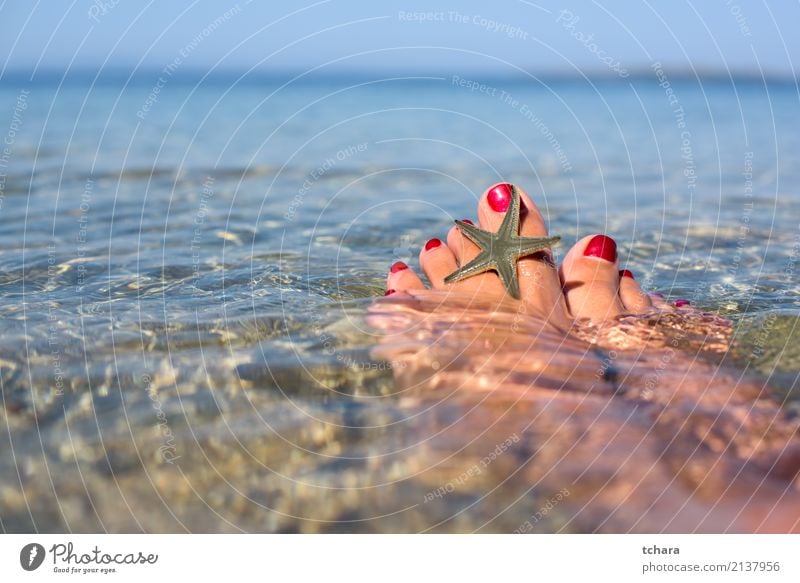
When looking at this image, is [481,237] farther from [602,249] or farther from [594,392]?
[594,392]

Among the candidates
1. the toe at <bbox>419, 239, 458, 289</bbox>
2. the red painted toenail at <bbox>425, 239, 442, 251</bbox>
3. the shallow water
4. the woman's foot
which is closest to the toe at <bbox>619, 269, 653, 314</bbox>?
the woman's foot

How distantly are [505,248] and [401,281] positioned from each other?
72cm

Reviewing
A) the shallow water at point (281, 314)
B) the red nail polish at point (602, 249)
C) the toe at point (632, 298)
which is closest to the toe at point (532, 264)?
the red nail polish at point (602, 249)

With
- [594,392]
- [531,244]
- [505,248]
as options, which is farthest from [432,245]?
[594,392]

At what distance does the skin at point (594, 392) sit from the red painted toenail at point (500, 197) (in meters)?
0.03

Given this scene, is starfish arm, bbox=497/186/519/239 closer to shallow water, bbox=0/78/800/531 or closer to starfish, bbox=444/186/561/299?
starfish, bbox=444/186/561/299

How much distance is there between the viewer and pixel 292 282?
529 cm

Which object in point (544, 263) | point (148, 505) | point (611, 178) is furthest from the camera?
point (611, 178)

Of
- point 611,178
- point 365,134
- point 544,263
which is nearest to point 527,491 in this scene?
point 544,263

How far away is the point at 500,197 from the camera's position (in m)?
4.71

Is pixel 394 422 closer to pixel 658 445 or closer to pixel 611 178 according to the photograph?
pixel 658 445

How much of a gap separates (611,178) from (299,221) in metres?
4.55

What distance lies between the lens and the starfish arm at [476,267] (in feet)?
15.0

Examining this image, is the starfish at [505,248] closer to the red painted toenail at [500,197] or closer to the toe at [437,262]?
the red painted toenail at [500,197]
